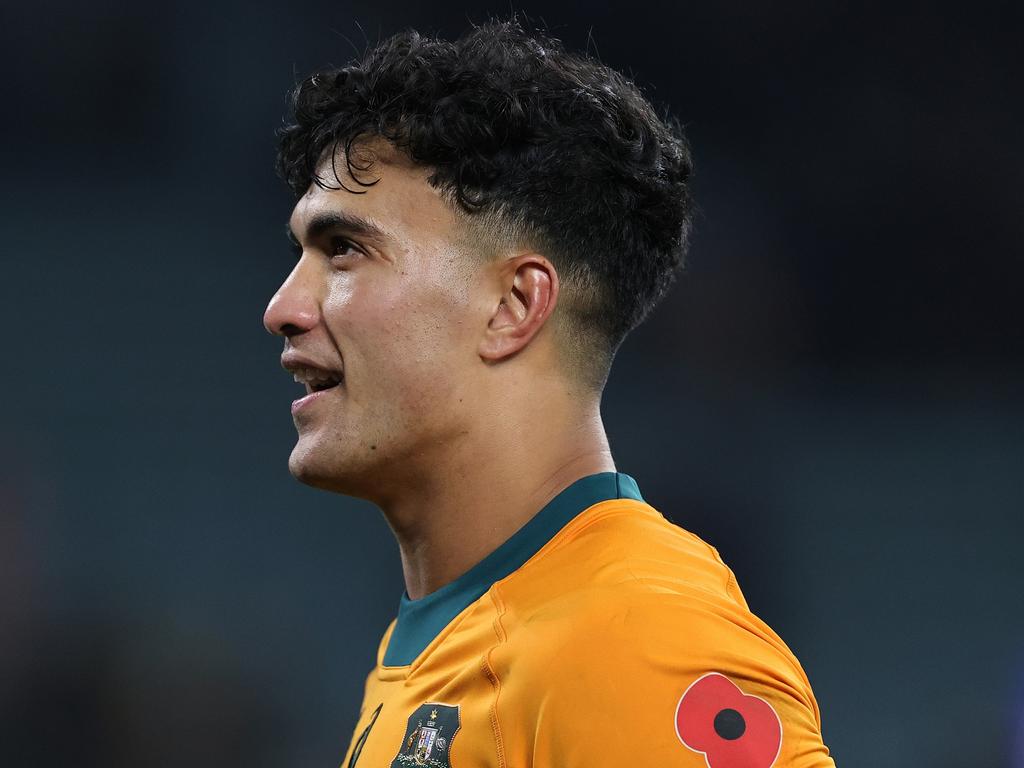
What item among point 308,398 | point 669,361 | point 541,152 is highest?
point 669,361

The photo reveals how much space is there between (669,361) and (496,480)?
3.63m

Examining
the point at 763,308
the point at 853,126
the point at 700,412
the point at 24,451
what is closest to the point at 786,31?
the point at 853,126

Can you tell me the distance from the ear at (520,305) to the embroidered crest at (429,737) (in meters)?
0.48

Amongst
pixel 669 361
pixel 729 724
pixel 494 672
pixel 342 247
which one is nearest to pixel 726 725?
pixel 729 724

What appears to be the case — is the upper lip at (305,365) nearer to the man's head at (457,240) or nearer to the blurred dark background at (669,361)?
the man's head at (457,240)

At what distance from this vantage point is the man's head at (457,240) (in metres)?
1.66

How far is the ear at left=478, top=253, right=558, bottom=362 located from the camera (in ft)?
5.50

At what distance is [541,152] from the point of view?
5.80ft

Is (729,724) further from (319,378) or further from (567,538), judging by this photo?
(319,378)

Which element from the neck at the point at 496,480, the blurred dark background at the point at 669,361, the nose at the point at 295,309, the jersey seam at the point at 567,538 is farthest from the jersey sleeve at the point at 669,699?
the blurred dark background at the point at 669,361

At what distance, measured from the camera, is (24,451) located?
4.81m

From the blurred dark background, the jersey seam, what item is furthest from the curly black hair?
the blurred dark background

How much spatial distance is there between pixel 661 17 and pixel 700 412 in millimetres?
1886

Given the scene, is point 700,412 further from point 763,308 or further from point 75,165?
point 75,165
